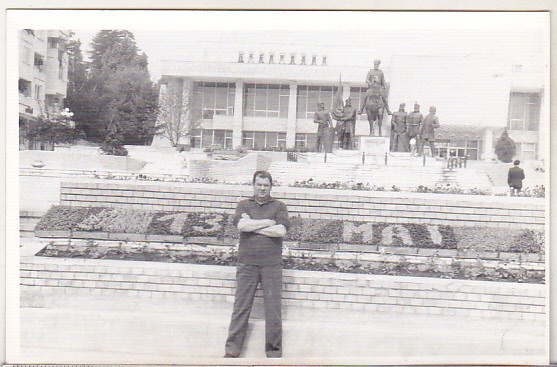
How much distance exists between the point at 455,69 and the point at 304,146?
1.30 metres

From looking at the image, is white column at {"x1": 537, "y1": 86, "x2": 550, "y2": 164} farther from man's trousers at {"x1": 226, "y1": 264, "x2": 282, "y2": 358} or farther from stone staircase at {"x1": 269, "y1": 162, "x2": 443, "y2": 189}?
man's trousers at {"x1": 226, "y1": 264, "x2": 282, "y2": 358}

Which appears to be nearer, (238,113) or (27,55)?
(27,55)

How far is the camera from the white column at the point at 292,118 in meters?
5.05

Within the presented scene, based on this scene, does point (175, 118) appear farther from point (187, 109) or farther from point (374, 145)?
point (374, 145)

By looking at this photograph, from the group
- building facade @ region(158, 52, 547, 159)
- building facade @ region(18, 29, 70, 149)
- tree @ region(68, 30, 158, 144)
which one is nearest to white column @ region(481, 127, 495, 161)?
building facade @ region(158, 52, 547, 159)

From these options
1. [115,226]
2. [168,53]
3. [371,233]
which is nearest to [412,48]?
[371,233]

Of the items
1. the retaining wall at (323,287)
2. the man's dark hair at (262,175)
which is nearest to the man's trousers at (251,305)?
the retaining wall at (323,287)

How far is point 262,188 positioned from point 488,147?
1.75m

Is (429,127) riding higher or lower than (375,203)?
higher

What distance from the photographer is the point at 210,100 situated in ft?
16.6

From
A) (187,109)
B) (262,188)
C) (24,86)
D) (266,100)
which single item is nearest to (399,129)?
(266,100)

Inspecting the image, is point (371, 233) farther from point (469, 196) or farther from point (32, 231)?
point (32, 231)

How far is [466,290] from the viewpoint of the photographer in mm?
5047

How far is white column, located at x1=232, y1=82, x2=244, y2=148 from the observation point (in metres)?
5.08
